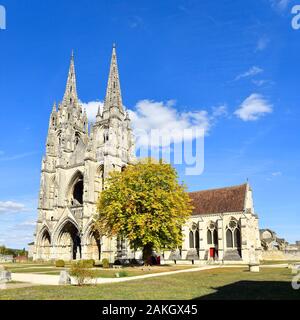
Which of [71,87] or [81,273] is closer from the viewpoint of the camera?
[81,273]

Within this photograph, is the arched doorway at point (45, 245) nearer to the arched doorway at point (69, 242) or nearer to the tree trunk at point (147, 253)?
the arched doorway at point (69, 242)

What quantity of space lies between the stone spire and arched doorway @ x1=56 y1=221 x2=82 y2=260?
26.1 meters

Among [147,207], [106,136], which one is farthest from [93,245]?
[147,207]

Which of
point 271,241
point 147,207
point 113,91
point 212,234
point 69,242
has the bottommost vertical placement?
point 271,241

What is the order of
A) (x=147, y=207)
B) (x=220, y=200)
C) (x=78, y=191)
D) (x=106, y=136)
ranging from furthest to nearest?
(x=78, y=191), (x=106, y=136), (x=220, y=200), (x=147, y=207)

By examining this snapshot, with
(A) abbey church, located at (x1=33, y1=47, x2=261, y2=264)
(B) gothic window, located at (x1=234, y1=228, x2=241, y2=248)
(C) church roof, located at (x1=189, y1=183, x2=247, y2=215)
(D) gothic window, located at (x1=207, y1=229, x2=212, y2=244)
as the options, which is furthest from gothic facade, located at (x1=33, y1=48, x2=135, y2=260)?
(B) gothic window, located at (x1=234, y1=228, x2=241, y2=248)

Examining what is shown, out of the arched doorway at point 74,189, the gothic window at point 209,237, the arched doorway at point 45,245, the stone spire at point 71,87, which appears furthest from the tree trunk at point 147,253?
the stone spire at point 71,87

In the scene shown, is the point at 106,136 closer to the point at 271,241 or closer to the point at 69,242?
the point at 69,242

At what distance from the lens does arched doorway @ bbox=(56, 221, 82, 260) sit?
58.1 m

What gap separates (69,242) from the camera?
59.5 meters

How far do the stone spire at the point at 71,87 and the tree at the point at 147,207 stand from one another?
125 ft

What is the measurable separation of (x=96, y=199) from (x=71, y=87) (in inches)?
1075

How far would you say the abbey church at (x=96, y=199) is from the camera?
48344 mm

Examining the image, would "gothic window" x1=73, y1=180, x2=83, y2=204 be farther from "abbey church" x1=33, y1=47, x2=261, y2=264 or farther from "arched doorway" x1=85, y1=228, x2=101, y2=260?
"arched doorway" x1=85, y1=228, x2=101, y2=260
